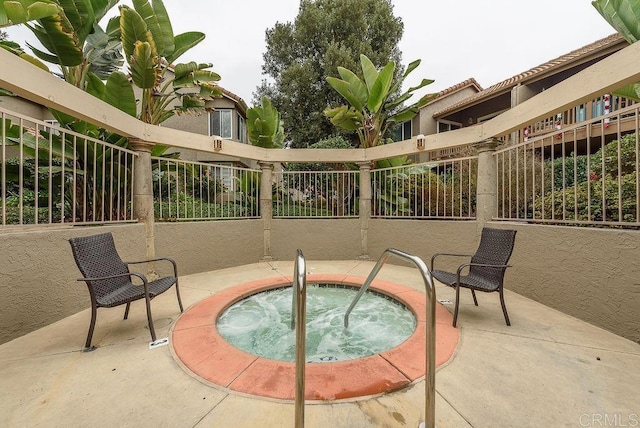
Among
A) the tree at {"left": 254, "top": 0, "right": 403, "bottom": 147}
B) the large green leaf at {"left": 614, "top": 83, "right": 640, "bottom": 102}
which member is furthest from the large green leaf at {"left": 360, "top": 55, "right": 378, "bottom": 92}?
the tree at {"left": 254, "top": 0, "right": 403, "bottom": 147}

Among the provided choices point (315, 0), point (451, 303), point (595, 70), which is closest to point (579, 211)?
point (595, 70)

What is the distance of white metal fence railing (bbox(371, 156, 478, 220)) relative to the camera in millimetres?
6297

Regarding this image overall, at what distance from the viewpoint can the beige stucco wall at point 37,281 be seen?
2887 mm

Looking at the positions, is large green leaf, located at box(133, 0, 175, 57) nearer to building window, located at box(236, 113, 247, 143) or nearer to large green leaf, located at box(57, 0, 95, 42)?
large green leaf, located at box(57, 0, 95, 42)

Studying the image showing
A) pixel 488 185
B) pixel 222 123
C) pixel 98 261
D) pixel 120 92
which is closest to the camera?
pixel 98 261

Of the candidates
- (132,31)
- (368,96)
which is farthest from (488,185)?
(132,31)

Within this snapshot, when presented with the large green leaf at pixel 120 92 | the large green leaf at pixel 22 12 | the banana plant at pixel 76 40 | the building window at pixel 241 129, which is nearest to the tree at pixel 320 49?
the building window at pixel 241 129

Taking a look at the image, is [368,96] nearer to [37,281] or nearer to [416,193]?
[416,193]

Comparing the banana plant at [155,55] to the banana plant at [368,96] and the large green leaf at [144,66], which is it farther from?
the banana plant at [368,96]

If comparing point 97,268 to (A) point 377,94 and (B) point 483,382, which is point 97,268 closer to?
(B) point 483,382

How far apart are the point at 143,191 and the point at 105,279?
2.73 m

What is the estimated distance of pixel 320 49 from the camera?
15133 millimetres

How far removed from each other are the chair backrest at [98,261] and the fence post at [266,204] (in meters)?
3.77

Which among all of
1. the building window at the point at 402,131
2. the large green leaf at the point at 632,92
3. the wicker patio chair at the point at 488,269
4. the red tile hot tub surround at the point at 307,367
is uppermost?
the building window at the point at 402,131
